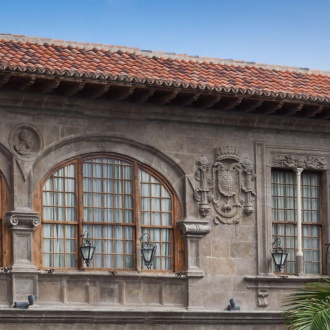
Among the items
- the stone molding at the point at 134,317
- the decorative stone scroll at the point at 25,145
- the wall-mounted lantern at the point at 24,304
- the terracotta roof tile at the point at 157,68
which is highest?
the terracotta roof tile at the point at 157,68

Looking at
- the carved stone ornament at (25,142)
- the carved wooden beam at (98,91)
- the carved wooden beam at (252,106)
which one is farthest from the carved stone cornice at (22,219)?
the carved wooden beam at (252,106)

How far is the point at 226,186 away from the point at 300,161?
5.96 feet

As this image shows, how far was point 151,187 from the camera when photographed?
103 feet

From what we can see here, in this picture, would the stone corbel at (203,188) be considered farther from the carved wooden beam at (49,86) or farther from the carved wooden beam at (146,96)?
the carved wooden beam at (49,86)

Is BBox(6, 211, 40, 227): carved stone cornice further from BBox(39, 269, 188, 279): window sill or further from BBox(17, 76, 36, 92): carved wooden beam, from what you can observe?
BBox(17, 76, 36, 92): carved wooden beam

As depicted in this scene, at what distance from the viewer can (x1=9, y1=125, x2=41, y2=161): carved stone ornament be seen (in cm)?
3012

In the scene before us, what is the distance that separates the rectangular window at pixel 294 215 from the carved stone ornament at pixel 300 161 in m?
0.22

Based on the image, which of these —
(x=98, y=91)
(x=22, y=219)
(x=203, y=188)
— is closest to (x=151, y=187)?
(x=203, y=188)

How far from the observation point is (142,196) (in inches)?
1233

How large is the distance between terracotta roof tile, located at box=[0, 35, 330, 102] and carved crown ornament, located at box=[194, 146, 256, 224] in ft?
4.90

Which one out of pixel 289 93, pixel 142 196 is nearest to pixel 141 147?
pixel 142 196

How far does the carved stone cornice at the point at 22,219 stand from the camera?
29.8 metres

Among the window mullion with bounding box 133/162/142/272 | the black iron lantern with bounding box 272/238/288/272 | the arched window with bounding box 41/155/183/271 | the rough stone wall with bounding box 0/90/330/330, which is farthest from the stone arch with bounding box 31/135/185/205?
the black iron lantern with bounding box 272/238/288/272

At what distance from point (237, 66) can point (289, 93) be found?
2.94 meters
